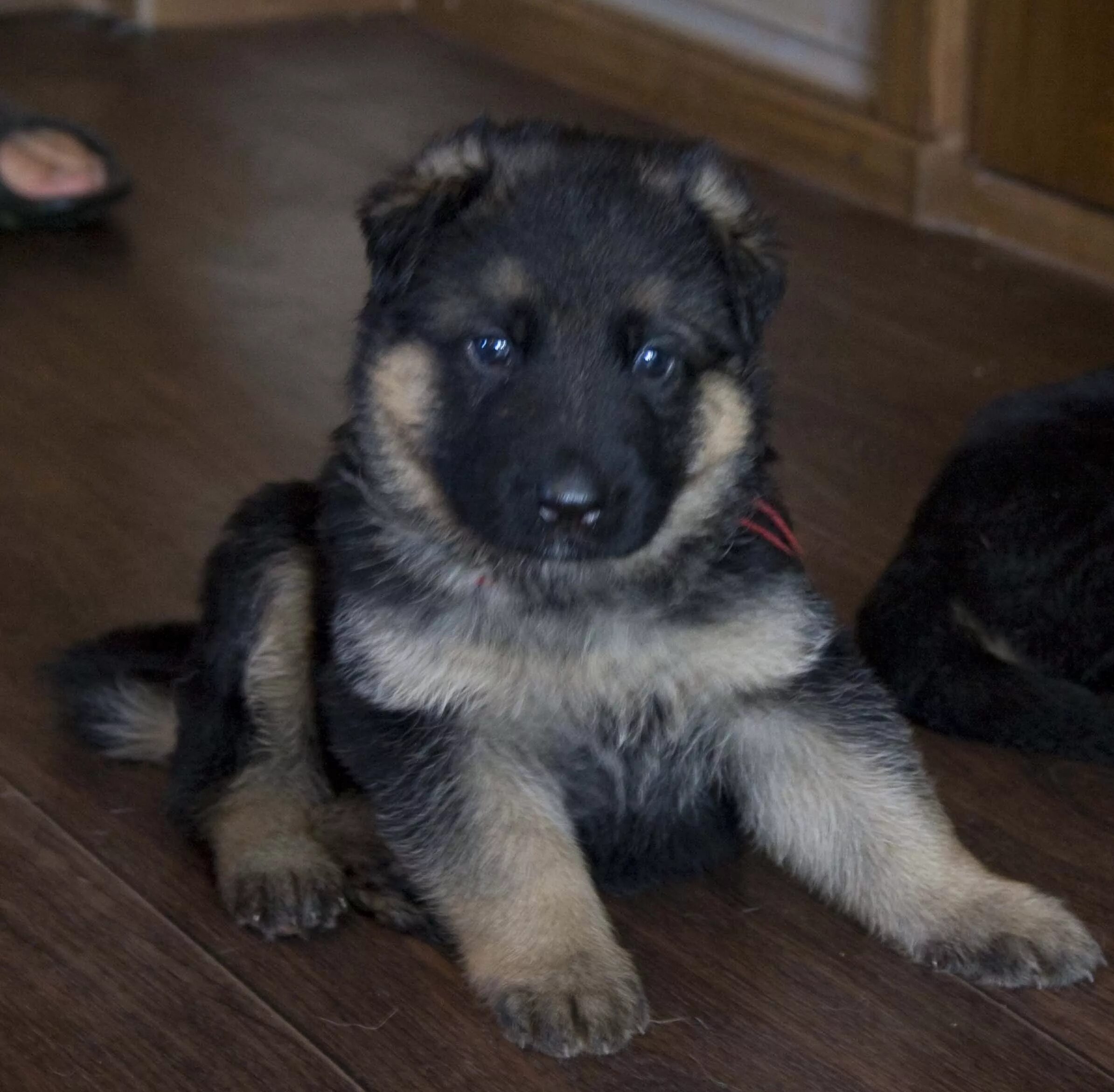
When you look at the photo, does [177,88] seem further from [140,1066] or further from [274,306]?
[140,1066]

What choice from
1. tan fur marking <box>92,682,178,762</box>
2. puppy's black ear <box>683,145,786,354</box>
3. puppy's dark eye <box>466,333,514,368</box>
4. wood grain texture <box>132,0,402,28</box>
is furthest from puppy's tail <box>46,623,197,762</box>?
wood grain texture <box>132,0,402,28</box>

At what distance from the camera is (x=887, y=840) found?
2477 mm

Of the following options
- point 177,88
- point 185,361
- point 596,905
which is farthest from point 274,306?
point 596,905

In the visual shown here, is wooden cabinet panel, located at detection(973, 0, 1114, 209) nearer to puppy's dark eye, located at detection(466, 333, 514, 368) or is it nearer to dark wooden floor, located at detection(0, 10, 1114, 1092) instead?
dark wooden floor, located at detection(0, 10, 1114, 1092)

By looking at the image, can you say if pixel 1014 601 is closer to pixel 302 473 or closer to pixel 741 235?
pixel 741 235

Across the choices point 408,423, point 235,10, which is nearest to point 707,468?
point 408,423

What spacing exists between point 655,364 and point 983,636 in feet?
3.34

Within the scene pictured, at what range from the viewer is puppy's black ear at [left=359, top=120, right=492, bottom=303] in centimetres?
238

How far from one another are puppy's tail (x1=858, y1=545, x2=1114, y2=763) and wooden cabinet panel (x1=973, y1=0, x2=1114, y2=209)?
2.32 metres

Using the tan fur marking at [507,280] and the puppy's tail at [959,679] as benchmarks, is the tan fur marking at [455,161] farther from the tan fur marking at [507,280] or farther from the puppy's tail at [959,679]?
the puppy's tail at [959,679]

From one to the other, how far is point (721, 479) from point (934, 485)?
3.06 ft

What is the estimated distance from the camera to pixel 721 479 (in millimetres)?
2465

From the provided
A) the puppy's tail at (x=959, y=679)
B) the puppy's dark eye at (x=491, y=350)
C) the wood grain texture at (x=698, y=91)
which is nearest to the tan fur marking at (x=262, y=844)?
the puppy's dark eye at (x=491, y=350)

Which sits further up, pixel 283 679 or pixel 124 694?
pixel 283 679
